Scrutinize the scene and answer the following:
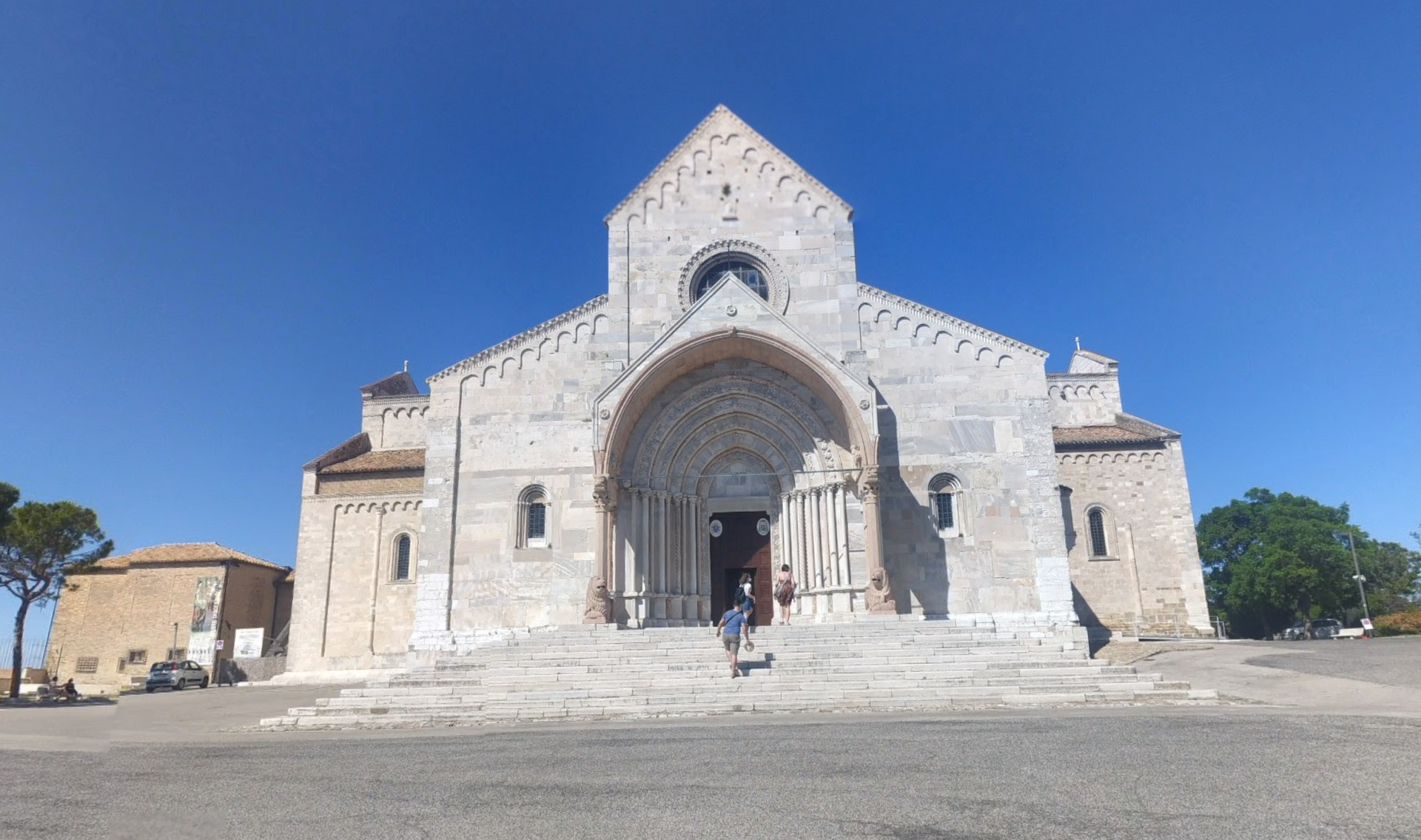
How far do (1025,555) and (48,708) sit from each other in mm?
25634

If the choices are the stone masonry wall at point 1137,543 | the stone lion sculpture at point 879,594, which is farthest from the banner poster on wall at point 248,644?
the stone masonry wall at point 1137,543

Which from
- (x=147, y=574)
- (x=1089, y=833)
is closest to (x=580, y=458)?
(x=1089, y=833)

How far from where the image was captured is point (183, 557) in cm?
3509

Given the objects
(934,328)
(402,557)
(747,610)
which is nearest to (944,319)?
(934,328)

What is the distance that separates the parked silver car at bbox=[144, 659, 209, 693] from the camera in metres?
29.6

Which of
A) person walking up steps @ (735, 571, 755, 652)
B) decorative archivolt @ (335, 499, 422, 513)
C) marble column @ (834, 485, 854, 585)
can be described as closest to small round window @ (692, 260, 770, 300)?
marble column @ (834, 485, 854, 585)

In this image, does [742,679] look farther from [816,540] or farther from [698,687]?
[816,540]

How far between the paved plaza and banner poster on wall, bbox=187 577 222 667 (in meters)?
23.2

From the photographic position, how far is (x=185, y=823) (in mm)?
6383

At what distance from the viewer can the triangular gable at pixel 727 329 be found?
20016 mm

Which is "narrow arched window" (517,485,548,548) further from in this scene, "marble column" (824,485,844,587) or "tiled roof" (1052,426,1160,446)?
"tiled roof" (1052,426,1160,446)

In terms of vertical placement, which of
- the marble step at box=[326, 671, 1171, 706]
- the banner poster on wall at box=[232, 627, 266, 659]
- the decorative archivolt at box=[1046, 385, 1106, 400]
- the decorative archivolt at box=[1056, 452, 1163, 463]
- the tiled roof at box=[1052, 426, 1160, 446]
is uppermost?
the decorative archivolt at box=[1046, 385, 1106, 400]

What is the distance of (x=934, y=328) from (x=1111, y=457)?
539 inches

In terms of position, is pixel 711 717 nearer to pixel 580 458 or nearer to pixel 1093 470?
pixel 580 458
